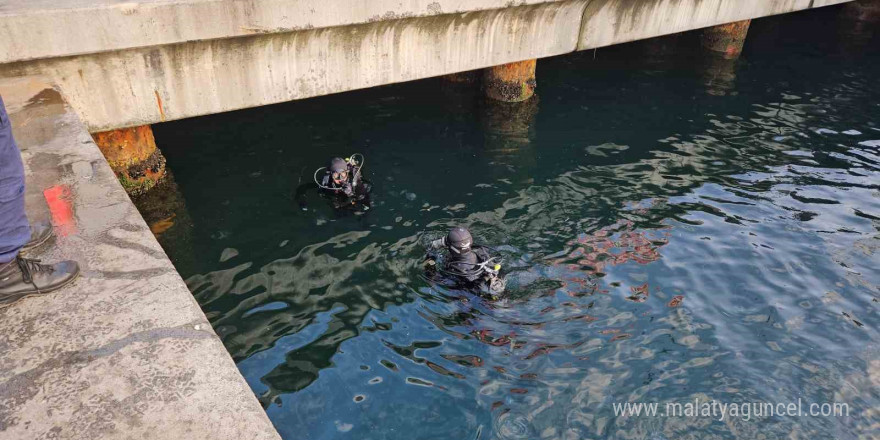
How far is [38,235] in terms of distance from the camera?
14.8 ft

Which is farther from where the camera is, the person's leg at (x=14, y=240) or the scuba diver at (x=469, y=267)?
the scuba diver at (x=469, y=267)

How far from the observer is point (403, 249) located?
775 cm

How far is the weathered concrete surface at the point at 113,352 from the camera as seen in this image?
3.14m

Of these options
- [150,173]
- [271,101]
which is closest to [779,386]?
[271,101]

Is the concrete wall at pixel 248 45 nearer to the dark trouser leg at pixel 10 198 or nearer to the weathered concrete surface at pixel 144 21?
the weathered concrete surface at pixel 144 21

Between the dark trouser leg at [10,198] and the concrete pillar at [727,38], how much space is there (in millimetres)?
16585

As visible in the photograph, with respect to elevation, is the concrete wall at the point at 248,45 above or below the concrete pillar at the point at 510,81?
above

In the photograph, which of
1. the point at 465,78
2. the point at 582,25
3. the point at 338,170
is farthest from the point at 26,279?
the point at 465,78

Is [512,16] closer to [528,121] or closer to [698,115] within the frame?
[528,121]

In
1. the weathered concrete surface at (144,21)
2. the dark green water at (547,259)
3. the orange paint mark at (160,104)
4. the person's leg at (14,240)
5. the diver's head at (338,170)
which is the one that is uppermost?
the weathered concrete surface at (144,21)

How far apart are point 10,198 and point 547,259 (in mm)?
5542

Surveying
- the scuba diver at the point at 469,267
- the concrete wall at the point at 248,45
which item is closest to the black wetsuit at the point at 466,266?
the scuba diver at the point at 469,267

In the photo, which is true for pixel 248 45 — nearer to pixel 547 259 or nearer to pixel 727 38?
pixel 547 259

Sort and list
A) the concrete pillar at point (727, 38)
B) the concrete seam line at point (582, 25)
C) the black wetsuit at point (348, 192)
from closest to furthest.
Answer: the black wetsuit at point (348, 192) < the concrete seam line at point (582, 25) < the concrete pillar at point (727, 38)
